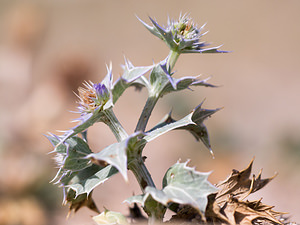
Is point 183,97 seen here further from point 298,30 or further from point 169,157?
point 298,30

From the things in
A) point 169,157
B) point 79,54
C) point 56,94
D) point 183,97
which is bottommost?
point 169,157

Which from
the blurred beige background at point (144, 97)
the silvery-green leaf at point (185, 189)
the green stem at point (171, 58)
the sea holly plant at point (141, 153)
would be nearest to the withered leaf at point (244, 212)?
the sea holly plant at point (141, 153)

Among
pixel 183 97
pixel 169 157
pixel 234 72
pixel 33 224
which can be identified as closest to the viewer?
pixel 33 224

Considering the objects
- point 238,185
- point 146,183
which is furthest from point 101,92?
point 238,185

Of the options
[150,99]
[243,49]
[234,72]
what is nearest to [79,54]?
[150,99]

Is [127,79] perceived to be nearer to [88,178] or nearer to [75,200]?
[88,178]

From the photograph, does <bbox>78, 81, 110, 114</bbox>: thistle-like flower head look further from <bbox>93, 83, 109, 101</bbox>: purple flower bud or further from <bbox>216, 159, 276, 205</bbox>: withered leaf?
<bbox>216, 159, 276, 205</bbox>: withered leaf
